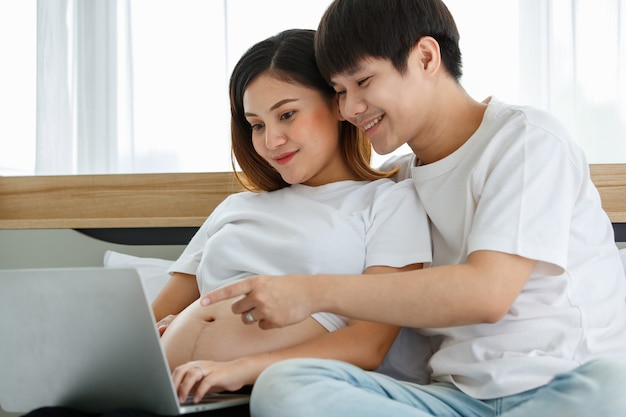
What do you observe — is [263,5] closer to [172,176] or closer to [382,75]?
[172,176]

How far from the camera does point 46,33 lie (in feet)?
8.43

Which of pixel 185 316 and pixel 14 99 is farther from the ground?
pixel 14 99

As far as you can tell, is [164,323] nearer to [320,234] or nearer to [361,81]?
[320,234]

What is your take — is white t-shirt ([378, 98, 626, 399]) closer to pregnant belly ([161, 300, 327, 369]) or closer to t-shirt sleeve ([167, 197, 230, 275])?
pregnant belly ([161, 300, 327, 369])

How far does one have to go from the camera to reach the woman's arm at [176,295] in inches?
58.6

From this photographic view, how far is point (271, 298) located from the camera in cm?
99

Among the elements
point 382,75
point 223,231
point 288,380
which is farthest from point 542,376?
point 223,231

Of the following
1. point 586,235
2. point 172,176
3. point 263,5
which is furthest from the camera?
point 263,5

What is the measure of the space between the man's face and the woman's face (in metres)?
0.09

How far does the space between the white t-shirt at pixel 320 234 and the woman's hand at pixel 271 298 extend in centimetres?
25

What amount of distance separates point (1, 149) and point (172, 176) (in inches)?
39.1

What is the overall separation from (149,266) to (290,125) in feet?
1.89

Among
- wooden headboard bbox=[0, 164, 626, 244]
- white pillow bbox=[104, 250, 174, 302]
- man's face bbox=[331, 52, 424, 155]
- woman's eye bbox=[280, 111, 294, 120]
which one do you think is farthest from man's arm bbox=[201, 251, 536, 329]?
wooden headboard bbox=[0, 164, 626, 244]

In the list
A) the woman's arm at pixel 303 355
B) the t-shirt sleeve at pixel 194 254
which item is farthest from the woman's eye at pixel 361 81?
the t-shirt sleeve at pixel 194 254
